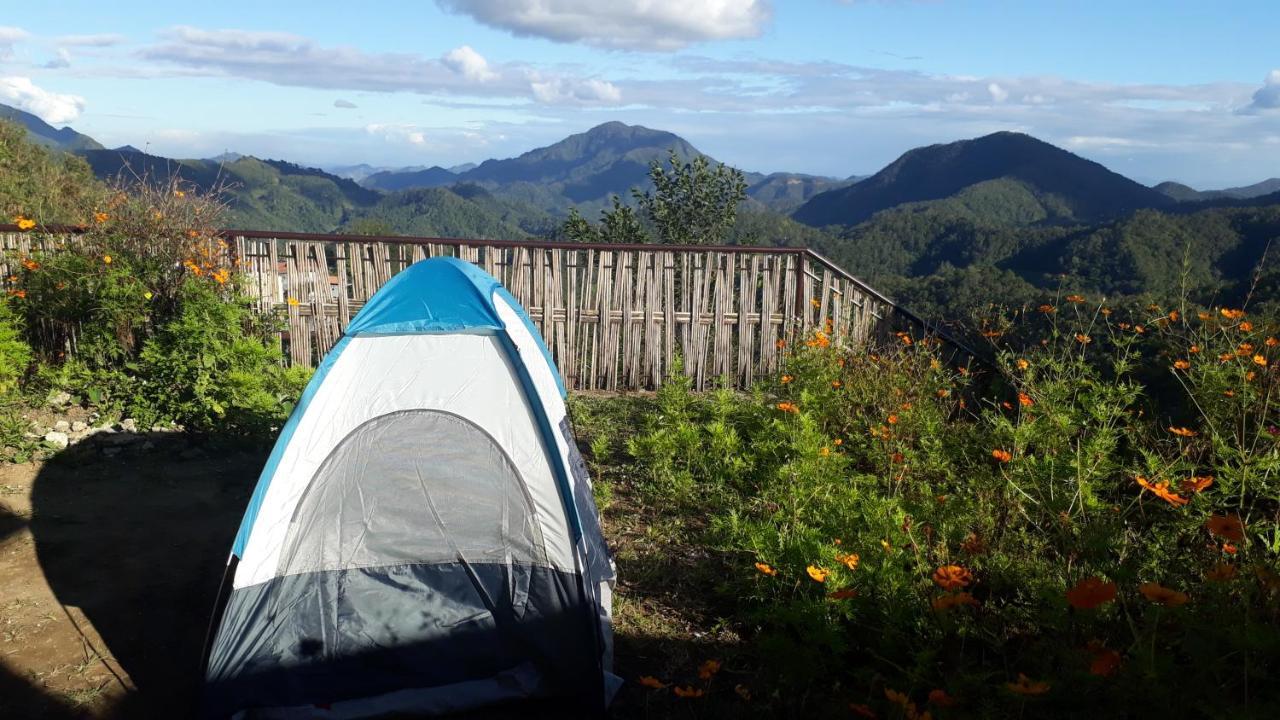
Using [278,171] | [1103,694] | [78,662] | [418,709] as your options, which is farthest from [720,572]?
[278,171]

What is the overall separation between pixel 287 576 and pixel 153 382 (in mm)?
3348

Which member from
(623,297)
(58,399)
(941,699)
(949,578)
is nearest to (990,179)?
(623,297)

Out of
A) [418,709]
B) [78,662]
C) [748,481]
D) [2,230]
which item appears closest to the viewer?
[418,709]

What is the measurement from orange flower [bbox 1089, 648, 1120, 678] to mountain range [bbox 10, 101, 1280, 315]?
7.89 feet

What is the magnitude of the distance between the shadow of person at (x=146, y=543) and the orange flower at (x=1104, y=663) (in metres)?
3.14

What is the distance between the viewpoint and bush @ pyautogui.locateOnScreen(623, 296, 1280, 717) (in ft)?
6.80

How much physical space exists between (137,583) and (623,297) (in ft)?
14.9

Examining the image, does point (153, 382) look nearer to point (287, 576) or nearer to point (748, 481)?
point (287, 576)

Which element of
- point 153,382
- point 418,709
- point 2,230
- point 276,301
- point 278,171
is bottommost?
point 418,709

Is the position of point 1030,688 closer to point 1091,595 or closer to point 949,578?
point 1091,595

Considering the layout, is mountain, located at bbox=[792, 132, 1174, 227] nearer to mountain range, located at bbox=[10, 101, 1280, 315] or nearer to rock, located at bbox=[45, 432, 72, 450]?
mountain range, located at bbox=[10, 101, 1280, 315]

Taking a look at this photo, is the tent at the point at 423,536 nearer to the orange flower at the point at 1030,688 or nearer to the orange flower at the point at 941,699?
the orange flower at the point at 941,699

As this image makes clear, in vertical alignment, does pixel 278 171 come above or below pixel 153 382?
above

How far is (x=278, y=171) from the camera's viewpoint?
5625 inches
